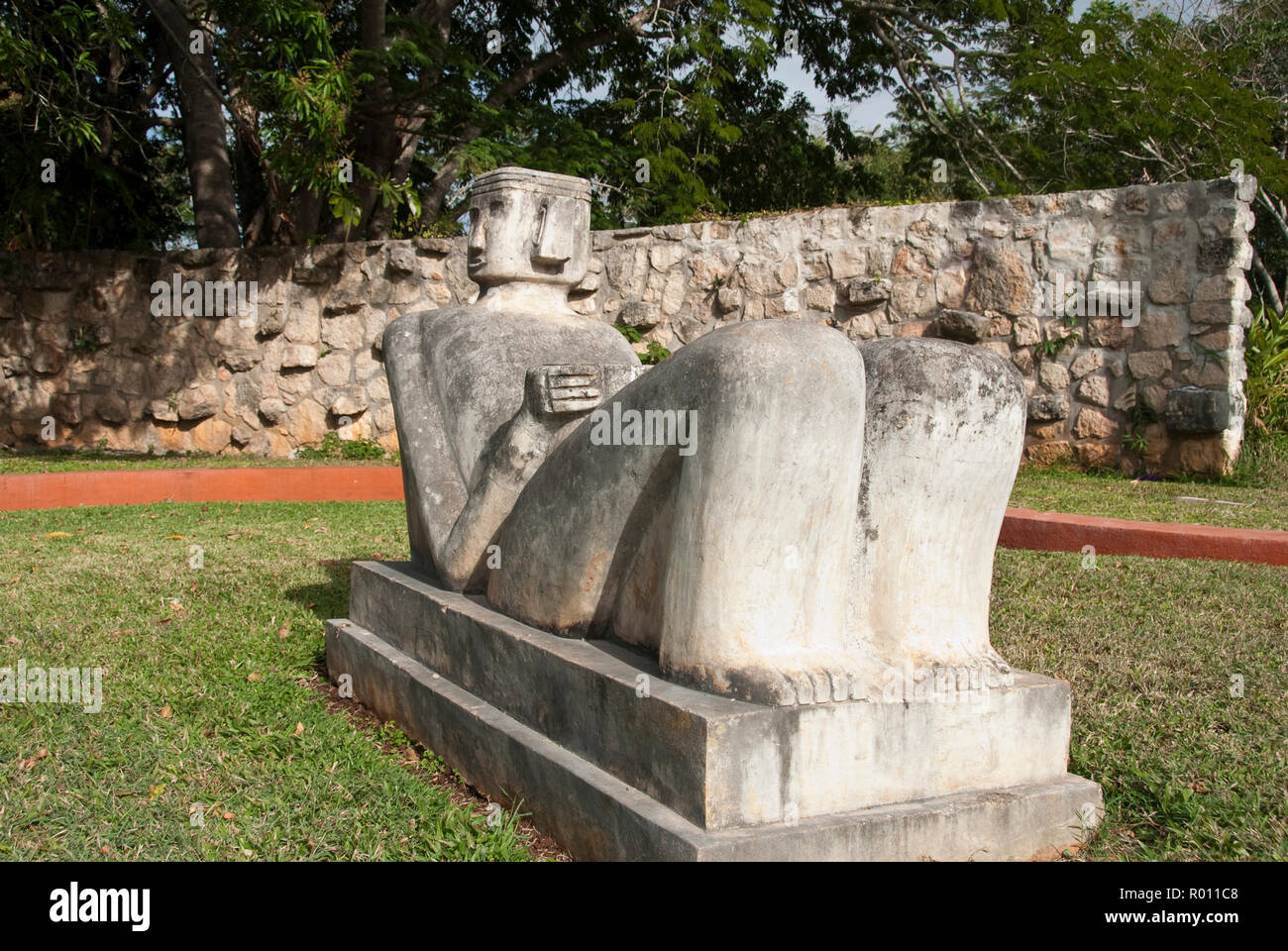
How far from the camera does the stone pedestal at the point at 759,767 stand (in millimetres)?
2045

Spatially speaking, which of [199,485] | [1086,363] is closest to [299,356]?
[199,485]

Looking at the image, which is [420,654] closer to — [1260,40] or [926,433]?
[926,433]

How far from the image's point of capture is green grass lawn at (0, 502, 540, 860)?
8.07 feet

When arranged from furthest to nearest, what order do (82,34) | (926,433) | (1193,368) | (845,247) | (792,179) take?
(792,179) → (82,34) → (845,247) → (1193,368) → (926,433)

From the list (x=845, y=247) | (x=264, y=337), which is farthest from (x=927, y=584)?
(x=264, y=337)

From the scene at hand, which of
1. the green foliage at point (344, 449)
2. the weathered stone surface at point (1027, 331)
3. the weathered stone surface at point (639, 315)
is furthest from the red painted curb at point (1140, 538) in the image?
the green foliage at point (344, 449)

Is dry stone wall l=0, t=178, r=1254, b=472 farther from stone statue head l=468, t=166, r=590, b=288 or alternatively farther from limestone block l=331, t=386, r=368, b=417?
stone statue head l=468, t=166, r=590, b=288

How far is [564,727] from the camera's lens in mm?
2516

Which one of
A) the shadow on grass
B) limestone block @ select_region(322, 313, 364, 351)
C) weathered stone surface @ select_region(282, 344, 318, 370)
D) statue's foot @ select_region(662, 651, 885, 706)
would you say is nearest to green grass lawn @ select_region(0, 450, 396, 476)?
weathered stone surface @ select_region(282, 344, 318, 370)

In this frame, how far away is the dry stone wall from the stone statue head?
3.48 m

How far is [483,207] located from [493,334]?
0.40 metres

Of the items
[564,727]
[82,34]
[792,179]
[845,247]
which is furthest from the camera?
[792,179]

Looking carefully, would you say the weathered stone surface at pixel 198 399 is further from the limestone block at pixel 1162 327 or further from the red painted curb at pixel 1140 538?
the limestone block at pixel 1162 327

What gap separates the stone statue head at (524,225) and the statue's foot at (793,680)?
1.50 meters
